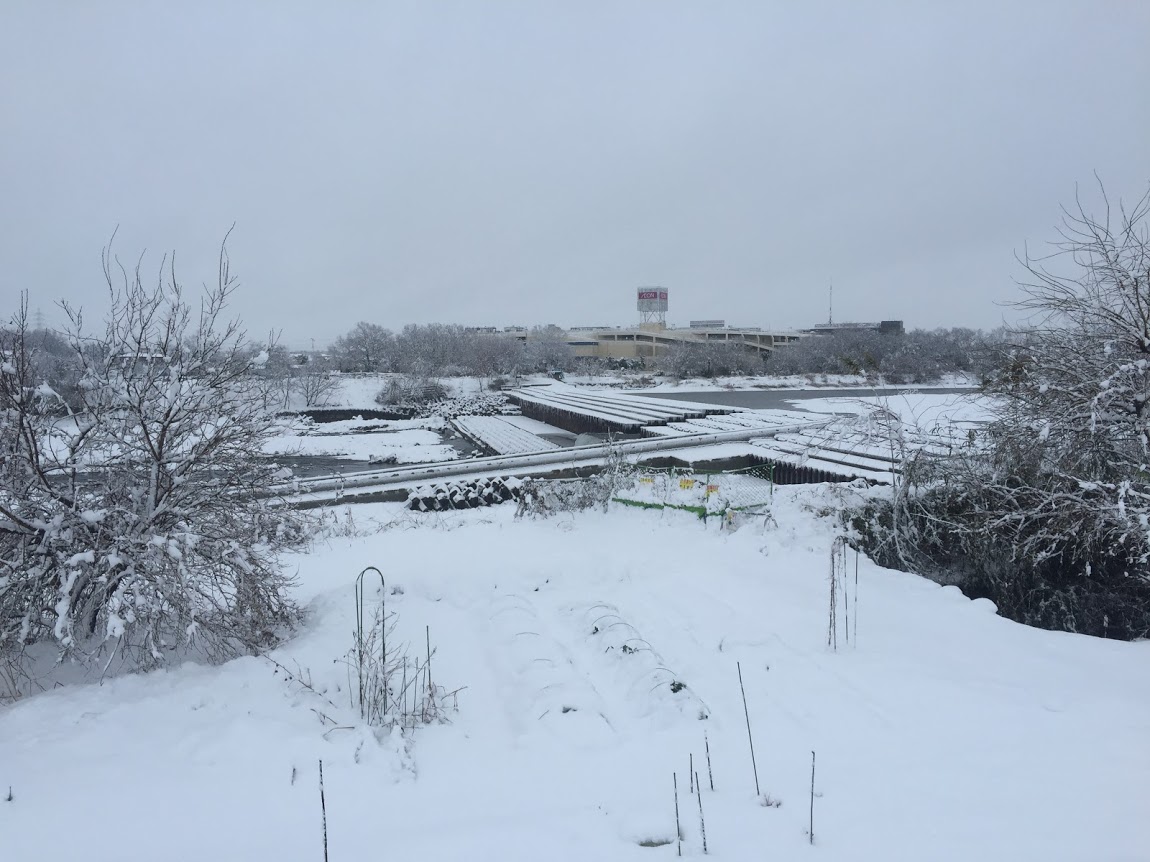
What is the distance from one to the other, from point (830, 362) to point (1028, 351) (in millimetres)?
67399

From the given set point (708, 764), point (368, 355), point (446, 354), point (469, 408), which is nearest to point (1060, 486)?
point (708, 764)

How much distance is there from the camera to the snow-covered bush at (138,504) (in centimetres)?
454

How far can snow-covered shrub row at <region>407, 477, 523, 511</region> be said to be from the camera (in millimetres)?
14297

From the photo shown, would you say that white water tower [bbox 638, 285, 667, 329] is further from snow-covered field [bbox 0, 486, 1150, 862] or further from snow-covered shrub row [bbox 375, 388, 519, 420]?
snow-covered field [bbox 0, 486, 1150, 862]

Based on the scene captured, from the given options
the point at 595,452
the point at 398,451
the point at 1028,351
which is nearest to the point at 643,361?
the point at 398,451

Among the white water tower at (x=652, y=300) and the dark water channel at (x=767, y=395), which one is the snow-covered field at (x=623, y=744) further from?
the white water tower at (x=652, y=300)

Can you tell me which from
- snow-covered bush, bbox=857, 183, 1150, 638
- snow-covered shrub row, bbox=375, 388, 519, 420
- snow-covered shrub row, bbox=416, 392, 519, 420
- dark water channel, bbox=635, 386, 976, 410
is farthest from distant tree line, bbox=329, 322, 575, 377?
snow-covered bush, bbox=857, 183, 1150, 638

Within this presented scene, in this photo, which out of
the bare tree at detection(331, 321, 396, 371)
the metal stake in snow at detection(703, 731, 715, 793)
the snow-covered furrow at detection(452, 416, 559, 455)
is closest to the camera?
the metal stake in snow at detection(703, 731, 715, 793)

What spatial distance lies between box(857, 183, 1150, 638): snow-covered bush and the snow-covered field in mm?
1859

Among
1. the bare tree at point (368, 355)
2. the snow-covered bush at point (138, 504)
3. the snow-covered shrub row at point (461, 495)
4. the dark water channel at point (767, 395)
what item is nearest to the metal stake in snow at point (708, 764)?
the snow-covered bush at point (138, 504)

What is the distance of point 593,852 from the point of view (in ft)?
10.5

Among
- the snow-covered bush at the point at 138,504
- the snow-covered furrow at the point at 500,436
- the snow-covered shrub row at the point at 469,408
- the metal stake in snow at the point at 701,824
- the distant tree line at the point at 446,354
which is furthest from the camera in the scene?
the distant tree line at the point at 446,354

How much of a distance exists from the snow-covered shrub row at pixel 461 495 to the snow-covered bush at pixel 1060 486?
805 centimetres

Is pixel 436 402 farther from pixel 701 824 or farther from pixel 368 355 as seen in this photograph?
pixel 701 824
